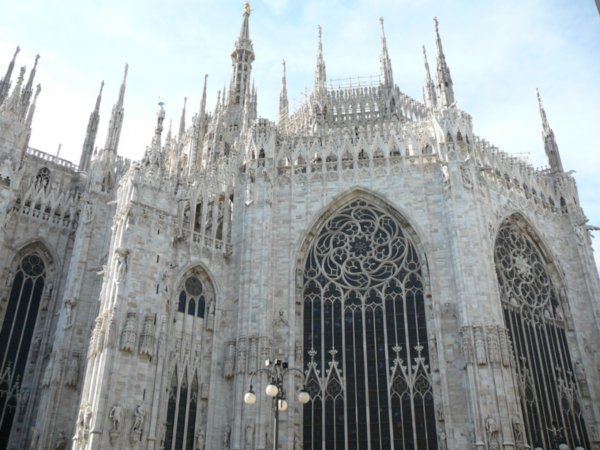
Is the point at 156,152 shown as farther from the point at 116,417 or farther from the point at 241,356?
the point at 116,417

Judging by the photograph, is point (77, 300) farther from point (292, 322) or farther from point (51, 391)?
point (292, 322)

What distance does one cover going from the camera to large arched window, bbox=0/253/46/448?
29906 mm

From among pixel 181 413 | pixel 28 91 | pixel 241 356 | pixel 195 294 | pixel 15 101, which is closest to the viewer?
pixel 181 413

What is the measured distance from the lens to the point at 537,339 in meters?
28.7

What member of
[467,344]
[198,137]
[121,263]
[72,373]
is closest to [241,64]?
[198,137]

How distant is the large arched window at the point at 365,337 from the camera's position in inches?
968

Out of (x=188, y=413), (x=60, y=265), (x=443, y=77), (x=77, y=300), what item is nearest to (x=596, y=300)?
(x=443, y=77)

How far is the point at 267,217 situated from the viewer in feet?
94.6

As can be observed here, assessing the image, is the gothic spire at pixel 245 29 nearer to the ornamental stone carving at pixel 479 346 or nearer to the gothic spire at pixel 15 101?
the gothic spire at pixel 15 101

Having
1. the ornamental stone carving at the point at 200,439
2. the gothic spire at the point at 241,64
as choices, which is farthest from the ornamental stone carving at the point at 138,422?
the gothic spire at the point at 241,64

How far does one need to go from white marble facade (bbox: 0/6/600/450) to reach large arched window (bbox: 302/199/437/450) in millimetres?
397

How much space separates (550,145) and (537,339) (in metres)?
13.6

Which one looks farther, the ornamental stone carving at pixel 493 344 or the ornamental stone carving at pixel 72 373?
the ornamental stone carving at pixel 72 373

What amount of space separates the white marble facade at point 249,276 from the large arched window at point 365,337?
0.40 m
